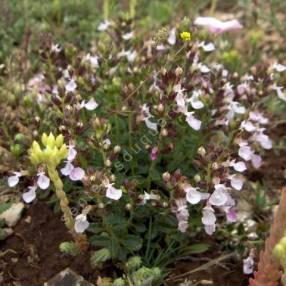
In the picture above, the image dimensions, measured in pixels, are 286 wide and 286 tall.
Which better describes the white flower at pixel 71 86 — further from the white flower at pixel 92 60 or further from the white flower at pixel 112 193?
the white flower at pixel 112 193

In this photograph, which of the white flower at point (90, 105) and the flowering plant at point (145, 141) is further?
the white flower at point (90, 105)

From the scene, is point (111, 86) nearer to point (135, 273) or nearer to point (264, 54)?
point (135, 273)

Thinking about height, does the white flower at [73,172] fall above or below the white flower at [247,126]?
above

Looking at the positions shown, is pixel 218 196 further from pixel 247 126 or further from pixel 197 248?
pixel 247 126

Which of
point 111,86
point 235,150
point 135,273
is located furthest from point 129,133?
point 135,273

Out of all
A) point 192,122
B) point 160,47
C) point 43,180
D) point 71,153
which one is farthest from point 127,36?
point 43,180

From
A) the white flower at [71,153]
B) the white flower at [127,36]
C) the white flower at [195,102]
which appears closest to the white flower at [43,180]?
the white flower at [71,153]

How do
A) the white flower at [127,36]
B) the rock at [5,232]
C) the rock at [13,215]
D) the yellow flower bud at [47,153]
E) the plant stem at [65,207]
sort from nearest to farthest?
the yellow flower bud at [47,153] < the plant stem at [65,207] < the rock at [5,232] < the rock at [13,215] < the white flower at [127,36]
